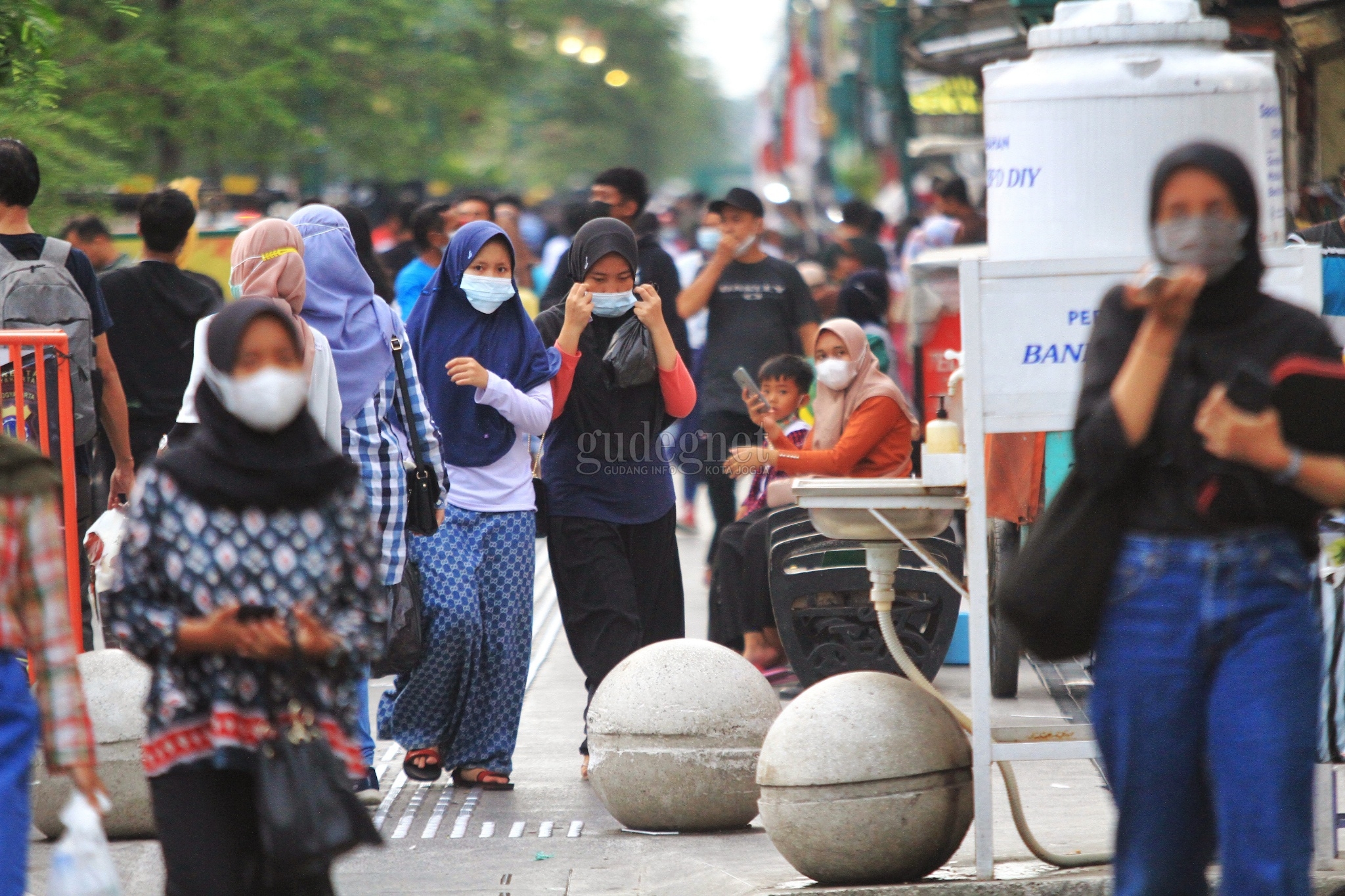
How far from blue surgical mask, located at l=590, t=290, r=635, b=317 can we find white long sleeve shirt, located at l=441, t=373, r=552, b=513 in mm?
353

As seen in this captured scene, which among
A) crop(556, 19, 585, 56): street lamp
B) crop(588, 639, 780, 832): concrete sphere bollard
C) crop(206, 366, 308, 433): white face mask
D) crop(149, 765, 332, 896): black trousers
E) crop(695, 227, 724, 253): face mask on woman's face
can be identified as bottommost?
crop(588, 639, 780, 832): concrete sphere bollard

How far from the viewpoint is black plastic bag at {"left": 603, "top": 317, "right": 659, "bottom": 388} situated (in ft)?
21.1

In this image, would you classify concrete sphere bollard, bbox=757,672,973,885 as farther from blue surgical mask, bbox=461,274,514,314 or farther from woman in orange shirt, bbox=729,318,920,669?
woman in orange shirt, bbox=729,318,920,669

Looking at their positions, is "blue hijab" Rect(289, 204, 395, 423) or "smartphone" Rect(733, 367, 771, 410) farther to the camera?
"smartphone" Rect(733, 367, 771, 410)

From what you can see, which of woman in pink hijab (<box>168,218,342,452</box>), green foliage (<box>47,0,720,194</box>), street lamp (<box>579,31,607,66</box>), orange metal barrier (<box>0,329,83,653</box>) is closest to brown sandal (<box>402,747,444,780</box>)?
orange metal barrier (<box>0,329,83,653</box>)

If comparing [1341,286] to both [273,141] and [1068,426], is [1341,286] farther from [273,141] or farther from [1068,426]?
[273,141]

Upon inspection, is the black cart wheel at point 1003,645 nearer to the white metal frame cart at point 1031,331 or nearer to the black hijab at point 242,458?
the white metal frame cart at point 1031,331

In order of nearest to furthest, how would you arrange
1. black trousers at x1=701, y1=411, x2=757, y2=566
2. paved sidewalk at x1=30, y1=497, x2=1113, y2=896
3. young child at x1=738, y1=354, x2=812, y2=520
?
paved sidewalk at x1=30, y1=497, x2=1113, y2=896 < young child at x1=738, y1=354, x2=812, y2=520 < black trousers at x1=701, y1=411, x2=757, y2=566

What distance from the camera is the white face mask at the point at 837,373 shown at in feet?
25.1

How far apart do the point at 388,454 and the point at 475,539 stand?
1.80 feet

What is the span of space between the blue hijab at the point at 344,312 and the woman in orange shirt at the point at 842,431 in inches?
76.5

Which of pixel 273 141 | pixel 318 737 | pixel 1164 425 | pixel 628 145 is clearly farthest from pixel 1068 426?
pixel 628 145

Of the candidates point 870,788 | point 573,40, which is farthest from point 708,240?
point 573,40

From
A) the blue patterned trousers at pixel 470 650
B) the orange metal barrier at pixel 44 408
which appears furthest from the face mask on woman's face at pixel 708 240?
the orange metal barrier at pixel 44 408
